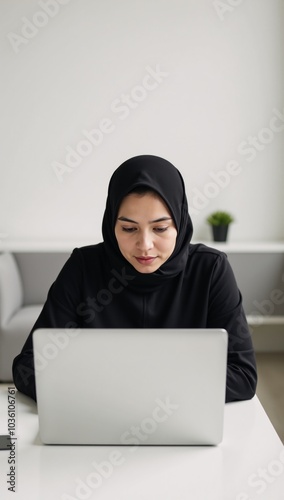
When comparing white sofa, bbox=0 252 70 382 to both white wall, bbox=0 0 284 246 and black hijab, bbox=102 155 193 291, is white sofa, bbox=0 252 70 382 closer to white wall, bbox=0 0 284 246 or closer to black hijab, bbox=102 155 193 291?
white wall, bbox=0 0 284 246

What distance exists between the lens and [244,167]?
431cm

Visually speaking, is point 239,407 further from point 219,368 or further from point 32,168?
point 32,168

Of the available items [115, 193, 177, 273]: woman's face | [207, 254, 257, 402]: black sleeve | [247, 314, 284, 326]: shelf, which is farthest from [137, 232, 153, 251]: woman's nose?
[247, 314, 284, 326]: shelf

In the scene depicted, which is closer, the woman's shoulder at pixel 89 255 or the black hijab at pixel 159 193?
the black hijab at pixel 159 193

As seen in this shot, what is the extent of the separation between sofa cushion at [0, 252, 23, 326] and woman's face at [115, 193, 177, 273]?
2077 mm

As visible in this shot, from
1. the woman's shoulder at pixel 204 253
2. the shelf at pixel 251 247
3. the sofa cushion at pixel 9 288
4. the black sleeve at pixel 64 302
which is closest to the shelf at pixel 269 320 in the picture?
the shelf at pixel 251 247

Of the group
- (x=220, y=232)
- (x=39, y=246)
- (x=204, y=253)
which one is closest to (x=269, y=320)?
(x=220, y=232)

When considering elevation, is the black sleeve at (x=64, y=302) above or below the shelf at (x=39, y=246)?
above

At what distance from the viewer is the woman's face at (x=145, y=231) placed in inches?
60.9

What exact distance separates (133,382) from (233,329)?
0.57 metres

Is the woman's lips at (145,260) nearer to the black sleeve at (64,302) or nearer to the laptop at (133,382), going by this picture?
the black sleeve at (64,302)

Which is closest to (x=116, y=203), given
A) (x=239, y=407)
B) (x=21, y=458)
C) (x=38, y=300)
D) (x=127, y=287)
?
(x=127, y=287)

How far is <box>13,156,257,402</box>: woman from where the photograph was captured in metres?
1.58

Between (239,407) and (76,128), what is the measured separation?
3086 mm
